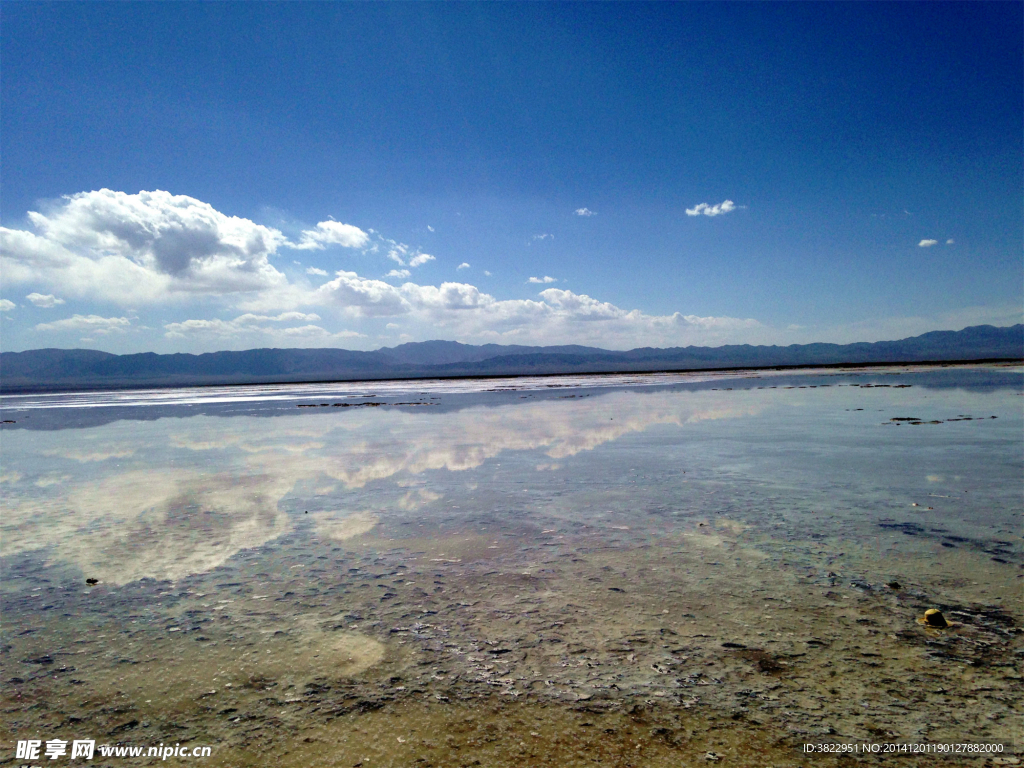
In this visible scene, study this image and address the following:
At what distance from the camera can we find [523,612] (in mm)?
4719

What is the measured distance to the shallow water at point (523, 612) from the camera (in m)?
3.28

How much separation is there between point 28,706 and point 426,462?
28.2 feet

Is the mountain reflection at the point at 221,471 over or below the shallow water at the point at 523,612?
over

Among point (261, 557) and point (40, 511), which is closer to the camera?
point (261, 557)

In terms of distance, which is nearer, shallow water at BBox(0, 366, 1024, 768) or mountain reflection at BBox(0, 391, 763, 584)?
shallow water at BBox(0, 366, 1024, 768)

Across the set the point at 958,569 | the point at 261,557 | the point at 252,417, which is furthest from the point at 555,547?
the point at 252,417

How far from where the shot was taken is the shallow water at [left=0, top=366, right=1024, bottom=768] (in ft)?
10.8

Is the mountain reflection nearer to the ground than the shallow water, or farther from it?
farther from it

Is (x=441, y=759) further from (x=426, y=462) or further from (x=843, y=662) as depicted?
(x=426, y=462)

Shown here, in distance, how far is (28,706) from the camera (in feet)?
11.8

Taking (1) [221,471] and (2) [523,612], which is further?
(1) [221,471]

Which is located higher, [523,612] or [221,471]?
[221,471]

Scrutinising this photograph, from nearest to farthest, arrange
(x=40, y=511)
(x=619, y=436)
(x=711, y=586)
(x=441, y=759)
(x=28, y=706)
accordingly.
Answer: (x=441, y=759) < (x=28, y=706) < (x=711, y=586) < (x=40, y=511) < (x=619, y=436)

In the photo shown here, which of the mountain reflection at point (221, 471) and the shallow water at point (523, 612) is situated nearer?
the shallow water at point (523, 612)
